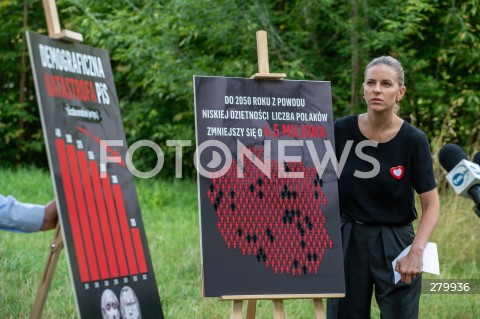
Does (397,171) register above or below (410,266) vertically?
above

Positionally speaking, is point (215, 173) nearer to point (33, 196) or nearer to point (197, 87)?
point (197, 87)

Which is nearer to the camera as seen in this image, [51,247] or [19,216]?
[19,216]

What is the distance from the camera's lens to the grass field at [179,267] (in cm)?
549

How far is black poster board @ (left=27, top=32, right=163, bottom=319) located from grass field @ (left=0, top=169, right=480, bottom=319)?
1.79 metres

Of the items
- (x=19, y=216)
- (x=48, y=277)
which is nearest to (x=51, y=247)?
(x=48, y=277)

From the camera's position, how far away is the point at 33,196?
9695 mm

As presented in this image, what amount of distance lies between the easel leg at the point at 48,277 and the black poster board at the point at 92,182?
0.66ft

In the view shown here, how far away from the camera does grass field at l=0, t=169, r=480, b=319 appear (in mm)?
5488

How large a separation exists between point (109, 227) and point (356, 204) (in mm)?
1205

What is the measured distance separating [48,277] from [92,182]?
0.46 m

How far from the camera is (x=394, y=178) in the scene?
12.6ft

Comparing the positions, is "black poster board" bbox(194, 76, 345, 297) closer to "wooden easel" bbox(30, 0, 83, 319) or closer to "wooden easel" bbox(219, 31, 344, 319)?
"wooden easel" bbox(219, 31, 344, 319)

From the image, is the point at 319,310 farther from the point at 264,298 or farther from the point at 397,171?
the point at 397,171

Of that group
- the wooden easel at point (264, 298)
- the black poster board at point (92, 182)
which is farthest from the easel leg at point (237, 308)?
the black poster board at point (92, 182)
